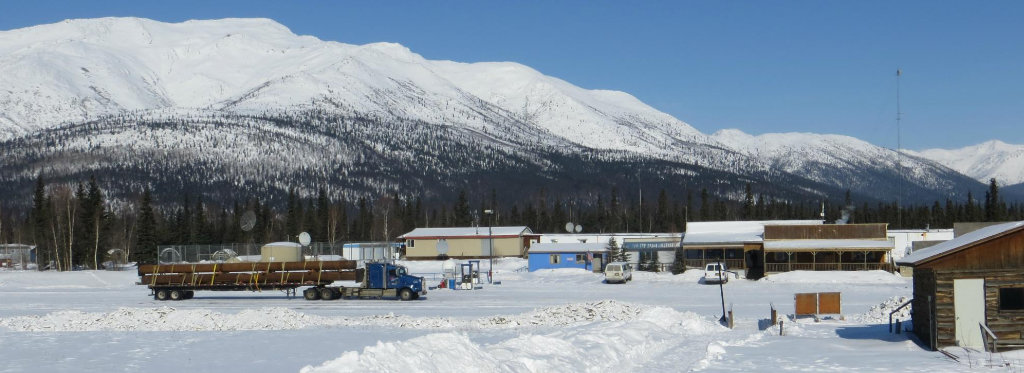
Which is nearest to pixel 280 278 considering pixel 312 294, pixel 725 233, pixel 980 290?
pixel 312 294

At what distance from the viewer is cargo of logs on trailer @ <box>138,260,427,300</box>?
46.7m

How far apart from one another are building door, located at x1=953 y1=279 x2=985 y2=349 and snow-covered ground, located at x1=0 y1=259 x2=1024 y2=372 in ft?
1.98

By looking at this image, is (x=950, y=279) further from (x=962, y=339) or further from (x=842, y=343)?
(x=842, y=343)

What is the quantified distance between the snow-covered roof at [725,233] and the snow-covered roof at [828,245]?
172 cm

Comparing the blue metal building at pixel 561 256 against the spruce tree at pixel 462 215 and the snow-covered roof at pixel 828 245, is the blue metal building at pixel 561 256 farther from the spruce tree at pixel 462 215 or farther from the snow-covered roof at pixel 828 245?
the spruce tree at pixel 462 215

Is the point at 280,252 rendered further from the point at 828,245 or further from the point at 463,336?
the point at 463,336

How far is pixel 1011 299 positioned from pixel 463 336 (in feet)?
45.8

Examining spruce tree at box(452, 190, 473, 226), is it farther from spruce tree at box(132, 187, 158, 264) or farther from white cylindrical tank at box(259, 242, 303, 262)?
white cylindrical tank at box(259, 242, 303, 262)

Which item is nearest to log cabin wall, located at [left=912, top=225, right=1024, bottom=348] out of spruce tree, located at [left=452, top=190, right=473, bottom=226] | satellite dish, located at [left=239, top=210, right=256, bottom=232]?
satellite dish, located at [left=239, top=210, right=256, bottom=232]

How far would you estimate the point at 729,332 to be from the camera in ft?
97.3

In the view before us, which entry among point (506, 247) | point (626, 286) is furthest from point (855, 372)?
point (506, 247)

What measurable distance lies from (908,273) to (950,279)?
1779 inches

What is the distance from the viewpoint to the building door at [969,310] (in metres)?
24.3

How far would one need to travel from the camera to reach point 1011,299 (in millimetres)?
24328
